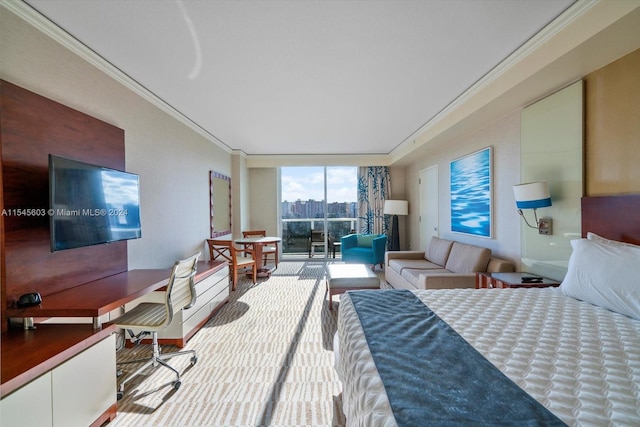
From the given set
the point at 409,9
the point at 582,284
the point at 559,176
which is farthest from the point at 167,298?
the point at 559,176

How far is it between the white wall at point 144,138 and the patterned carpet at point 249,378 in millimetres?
1092

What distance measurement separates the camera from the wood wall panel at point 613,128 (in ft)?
5.99

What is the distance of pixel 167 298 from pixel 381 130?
3786 mm

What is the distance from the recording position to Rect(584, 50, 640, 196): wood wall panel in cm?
183

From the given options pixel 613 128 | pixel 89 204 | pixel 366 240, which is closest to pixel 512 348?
pixel 613 128

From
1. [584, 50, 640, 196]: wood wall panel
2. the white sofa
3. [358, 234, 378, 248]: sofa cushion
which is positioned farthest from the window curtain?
[584, 50, 640, 196]: wood wall panel

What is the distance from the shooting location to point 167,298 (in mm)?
2010

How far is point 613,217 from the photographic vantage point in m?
1.93

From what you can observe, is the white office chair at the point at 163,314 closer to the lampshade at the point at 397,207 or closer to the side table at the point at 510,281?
the side table at the point at 510,281

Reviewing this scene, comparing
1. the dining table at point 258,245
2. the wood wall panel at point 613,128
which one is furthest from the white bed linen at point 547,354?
the dining table at point 258,245

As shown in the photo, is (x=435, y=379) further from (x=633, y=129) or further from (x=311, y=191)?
(x=311, y=191)

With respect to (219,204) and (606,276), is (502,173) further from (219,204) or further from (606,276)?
(219,204)

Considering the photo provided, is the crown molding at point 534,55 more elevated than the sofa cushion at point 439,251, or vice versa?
the crown molding at point 534,55

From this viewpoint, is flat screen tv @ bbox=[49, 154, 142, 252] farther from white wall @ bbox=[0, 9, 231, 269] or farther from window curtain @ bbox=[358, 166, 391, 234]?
window curtain @ bbox=[358, 166, 391, 234]
